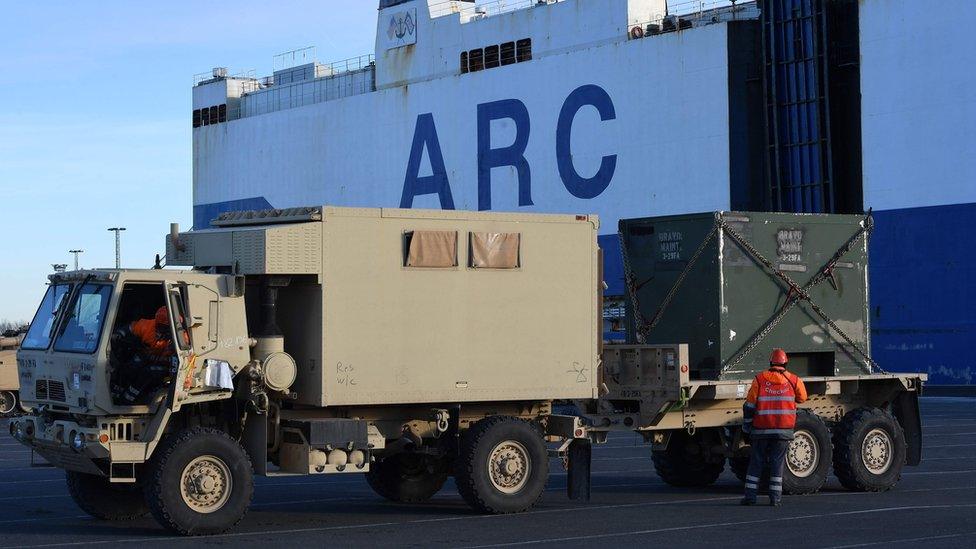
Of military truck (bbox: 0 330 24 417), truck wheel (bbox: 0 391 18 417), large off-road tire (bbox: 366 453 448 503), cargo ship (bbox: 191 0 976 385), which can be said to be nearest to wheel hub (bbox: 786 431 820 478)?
large off-road tire (bbox: 366 453 448 503)

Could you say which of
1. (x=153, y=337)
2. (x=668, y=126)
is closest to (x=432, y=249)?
(x=153, y=337)

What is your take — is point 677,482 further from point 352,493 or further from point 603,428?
point 352,493

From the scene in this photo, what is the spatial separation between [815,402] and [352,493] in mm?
5572

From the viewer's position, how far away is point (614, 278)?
5497 cm

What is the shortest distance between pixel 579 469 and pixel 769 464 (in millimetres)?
1985

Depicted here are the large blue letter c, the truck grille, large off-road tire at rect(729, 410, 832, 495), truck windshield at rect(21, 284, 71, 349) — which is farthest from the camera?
the large blue letter c

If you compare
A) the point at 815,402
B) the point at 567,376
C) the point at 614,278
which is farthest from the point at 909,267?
the point at 567,376

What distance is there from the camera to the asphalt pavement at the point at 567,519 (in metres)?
12.6

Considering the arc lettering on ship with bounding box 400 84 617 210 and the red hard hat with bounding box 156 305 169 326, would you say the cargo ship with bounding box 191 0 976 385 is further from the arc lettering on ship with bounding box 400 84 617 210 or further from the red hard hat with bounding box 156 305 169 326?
the red hard hat with bounding box 156 305 169 326

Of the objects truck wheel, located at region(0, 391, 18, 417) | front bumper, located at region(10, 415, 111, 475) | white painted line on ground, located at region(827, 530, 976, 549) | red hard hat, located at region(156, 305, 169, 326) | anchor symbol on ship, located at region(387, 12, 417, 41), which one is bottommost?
white painted line on ground, located at region(827, 530, 976, 549)

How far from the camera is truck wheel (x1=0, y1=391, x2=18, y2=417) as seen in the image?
3428 centimetres

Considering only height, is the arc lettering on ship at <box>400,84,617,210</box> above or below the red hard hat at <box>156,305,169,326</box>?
above

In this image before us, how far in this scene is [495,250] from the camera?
14734 mm

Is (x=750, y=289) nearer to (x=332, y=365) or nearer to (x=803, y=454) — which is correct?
(x=803, y=454)
